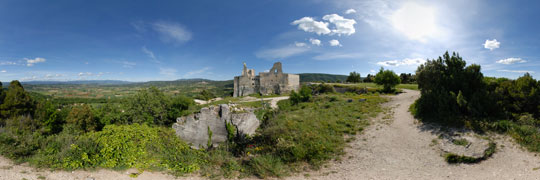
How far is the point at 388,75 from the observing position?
94.5ft

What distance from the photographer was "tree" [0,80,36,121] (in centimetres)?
2370

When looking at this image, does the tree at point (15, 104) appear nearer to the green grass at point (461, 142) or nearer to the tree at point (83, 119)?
the tree at point (83, 119)

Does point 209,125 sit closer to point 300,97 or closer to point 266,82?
point 300,97

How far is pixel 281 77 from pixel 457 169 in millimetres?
30066

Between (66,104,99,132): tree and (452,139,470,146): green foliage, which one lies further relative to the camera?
(66,104,99,132): tree

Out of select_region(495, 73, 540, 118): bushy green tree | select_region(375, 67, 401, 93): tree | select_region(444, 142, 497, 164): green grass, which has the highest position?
select_region(375, 67, 401, 93): tree

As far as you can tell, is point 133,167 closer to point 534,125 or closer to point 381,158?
point 381,158

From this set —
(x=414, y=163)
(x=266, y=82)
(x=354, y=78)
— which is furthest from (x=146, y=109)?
(x=354, y=78)

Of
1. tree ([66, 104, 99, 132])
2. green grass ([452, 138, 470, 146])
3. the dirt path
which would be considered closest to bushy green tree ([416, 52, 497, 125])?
green grass ([452, 138, 470, 146])

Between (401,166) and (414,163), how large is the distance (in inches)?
25.1

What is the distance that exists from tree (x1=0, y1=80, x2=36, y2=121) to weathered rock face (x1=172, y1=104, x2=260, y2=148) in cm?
2654

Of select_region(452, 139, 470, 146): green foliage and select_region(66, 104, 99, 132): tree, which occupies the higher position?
select_region(452, 139, 470, 146): green foliage

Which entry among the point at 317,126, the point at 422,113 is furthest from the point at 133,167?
the point at 422,113

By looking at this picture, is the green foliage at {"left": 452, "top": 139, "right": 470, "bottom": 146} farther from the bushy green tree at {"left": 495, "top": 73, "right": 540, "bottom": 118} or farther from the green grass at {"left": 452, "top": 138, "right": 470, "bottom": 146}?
the bushy green tree at {"left": 495, "top": 73, "right": 540, "bottom": 118}
